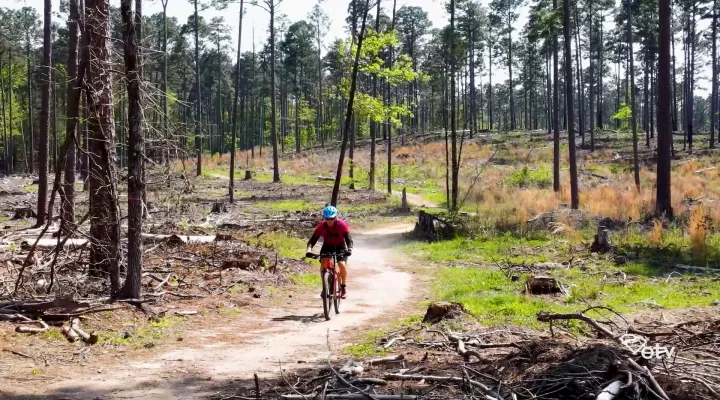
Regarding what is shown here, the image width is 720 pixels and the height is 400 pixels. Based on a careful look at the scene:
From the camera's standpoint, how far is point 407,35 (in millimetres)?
67750

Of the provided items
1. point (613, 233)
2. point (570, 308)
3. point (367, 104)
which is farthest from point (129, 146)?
point (367, 104)

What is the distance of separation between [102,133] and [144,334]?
3.18 metres

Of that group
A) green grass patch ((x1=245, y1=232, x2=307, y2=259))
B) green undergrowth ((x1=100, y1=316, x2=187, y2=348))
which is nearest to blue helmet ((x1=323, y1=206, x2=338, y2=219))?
green undergrowth ((x1=100, y1=316, x2=187, y2=348))

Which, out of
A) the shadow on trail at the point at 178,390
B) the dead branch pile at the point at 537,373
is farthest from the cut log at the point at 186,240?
the dead branch pile at the point at 537,373

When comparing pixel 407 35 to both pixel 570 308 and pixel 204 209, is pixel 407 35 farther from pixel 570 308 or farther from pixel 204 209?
pixel 570 308

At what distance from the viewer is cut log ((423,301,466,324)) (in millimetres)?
9078

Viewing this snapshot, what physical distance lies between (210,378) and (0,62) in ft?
193

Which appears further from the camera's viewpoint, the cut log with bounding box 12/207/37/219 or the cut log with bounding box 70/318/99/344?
the cut log with bounding box 12/207/37/219

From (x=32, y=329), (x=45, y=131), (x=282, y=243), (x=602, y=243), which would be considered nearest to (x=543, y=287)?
(x=602, y=243)

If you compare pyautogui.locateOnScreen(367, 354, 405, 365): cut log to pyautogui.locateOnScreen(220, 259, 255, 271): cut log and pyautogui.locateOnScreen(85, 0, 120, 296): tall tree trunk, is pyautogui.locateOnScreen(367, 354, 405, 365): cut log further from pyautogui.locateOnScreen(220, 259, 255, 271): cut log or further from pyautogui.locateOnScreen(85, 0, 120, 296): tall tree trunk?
pyautogui.locateOnScreen(220, 259, 255, 271): cut log

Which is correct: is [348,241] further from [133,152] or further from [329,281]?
[133,152]

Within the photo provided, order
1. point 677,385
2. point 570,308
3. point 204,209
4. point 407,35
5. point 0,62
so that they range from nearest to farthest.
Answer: point 677,385, point 570,308, point 204,209, point 0,62, point 407,35

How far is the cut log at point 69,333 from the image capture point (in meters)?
8.10

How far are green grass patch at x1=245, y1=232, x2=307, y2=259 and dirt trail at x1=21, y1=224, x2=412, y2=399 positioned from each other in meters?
3.77
